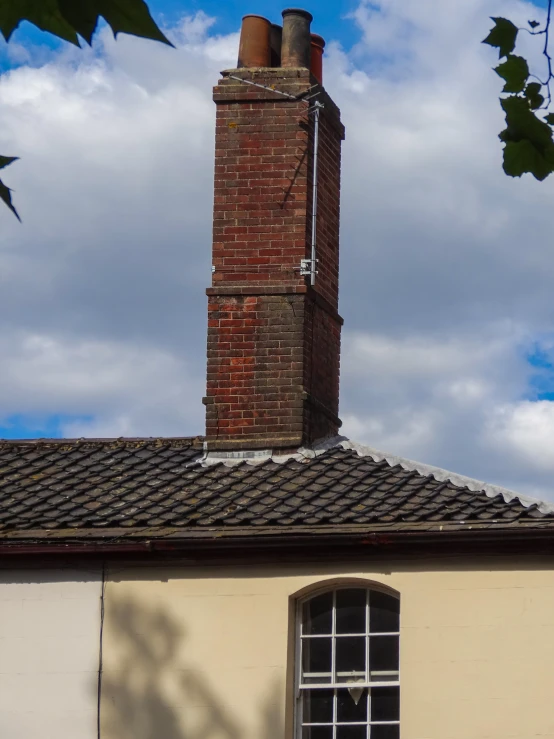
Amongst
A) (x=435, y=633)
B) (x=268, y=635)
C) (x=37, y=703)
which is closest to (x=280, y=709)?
(x=268, y=635)

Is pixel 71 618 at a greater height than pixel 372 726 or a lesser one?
greater

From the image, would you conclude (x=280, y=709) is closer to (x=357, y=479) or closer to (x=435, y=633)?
(x=435, y=633)

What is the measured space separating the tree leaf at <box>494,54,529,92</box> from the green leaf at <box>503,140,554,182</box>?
214 mm

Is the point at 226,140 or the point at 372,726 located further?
the point at 226,140

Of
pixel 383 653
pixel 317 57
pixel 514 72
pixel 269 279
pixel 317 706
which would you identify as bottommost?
pixel 317 706

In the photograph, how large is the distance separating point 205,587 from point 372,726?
69.8 inches

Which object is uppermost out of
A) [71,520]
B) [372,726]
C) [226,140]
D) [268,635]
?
[226,140]

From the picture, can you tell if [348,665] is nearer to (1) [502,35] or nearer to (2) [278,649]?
(2) [278,649]

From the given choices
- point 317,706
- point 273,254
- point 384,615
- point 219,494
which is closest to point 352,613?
point 384,615

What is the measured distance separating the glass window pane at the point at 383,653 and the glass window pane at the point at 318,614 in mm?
399

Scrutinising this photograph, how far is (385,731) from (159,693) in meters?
1.86

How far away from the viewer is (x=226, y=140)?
44.0ft

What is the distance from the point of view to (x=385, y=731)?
34.1 ft

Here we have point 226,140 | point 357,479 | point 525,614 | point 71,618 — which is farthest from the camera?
point 226,140
